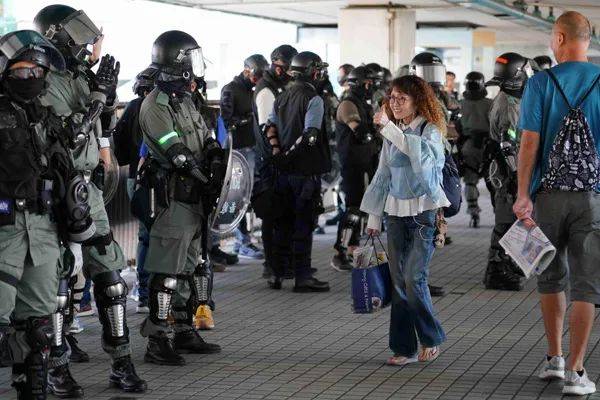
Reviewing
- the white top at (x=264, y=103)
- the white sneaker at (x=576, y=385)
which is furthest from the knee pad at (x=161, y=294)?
the white top at (x=264, y=103)

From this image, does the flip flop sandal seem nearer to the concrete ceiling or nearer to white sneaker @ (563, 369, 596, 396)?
white sneaker @ (563, 369, 596, 396)

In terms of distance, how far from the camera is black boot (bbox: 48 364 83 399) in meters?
6.35

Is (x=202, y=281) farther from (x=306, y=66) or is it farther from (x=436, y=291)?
(x=306, y=66)

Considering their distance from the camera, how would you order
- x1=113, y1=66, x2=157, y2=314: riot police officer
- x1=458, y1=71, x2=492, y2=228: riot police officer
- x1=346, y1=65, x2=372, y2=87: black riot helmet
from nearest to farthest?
x1=113, y1=66, x2=157, y2=314: riot police officer
x1=346, y1=65, x2=372, y2=87: black riot helmet
x1=458, y1=71, x2=492, y2=228: riot police officer

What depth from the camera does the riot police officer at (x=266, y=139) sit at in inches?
398

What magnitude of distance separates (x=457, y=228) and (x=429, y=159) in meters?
8.69

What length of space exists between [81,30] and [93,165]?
0.73 meters

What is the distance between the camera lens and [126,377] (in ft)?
21.2

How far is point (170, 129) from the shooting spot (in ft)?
→ 23.2

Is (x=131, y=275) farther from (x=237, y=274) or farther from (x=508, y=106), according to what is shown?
(x=508, y=106)

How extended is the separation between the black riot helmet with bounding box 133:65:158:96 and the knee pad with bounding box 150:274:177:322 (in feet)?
4.03

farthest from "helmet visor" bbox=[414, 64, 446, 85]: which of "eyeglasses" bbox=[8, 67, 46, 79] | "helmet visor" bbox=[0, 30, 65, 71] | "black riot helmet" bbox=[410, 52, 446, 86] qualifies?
"eyeglasses" bbox=[8, 67, 46, 79]

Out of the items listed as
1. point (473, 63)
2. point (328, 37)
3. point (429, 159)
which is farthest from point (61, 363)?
point (473, 63)

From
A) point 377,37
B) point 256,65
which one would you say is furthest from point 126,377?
point 377,37
